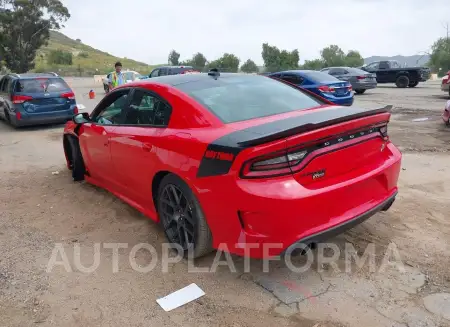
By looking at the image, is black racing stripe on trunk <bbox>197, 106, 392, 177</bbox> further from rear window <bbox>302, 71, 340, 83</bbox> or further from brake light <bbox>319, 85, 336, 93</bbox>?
rear window <bbox>302, 71, 340, 83</bbox>

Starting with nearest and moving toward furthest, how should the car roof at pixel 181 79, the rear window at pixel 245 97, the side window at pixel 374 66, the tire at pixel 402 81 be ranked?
the rear window at pixel 245 97
the car roof at pixel 181 79
the tire at pixel 402 81
the side window at pixel 374 66

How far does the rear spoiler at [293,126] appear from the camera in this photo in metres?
2.67

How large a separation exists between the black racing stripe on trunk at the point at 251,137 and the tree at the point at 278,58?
43489mm

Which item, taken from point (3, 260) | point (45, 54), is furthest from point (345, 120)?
point (45, 54)

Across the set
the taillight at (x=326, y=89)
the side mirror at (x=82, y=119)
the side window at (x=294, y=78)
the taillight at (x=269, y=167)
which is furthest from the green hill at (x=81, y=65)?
the taillight at (x=269, y=167)

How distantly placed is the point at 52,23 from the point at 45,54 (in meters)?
46.4

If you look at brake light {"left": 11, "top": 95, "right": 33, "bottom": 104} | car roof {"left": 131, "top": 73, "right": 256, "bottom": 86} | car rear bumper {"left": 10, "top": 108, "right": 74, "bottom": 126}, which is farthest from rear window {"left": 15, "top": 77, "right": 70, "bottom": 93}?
car roof {"left": 131, "top": 73, "right": 256, "bottom": 86}

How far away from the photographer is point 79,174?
554cm

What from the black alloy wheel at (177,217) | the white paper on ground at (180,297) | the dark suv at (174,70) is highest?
the dark suv at (174,70)

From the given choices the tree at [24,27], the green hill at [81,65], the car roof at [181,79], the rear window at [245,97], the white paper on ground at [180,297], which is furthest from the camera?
the green hill at [81,65]

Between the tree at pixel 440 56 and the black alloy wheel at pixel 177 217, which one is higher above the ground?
the tree at pixel 440 56

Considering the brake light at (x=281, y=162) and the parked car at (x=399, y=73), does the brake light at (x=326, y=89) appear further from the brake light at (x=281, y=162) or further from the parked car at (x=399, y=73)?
the parked car at (x=399, y=73)

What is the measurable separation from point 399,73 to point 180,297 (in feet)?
74.3

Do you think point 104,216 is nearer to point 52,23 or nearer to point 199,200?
point 199,200
